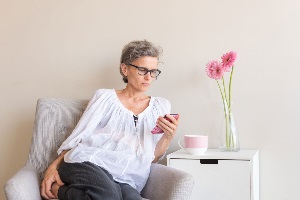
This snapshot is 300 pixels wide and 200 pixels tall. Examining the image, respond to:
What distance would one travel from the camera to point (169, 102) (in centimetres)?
245

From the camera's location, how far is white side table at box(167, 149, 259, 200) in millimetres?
2133

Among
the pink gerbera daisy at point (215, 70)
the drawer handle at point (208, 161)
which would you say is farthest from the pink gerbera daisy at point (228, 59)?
the drawer handle at point (208, 161)

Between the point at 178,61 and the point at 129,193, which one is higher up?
the point at 178,61

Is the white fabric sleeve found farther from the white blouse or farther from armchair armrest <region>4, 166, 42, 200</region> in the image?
armchair armrest <region>4, 166, 42, 200</region>

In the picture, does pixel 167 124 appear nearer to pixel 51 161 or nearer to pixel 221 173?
pixel 221 173

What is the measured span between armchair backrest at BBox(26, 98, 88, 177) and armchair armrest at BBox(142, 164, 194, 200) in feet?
1.48

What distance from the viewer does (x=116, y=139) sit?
2.15 meters

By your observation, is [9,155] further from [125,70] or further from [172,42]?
[172,42]

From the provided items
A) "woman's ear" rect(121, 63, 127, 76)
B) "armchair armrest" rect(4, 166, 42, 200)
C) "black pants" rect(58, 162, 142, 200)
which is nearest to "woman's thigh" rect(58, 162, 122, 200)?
"black pants" rect(58, 162, 142, 200)

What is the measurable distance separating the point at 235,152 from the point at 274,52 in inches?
20.2

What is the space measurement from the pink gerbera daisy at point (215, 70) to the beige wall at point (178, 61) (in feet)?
0.44

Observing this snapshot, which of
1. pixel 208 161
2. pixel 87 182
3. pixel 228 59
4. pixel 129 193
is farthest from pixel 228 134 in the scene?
pixel 87 182

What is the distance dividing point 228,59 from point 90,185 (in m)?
0.87

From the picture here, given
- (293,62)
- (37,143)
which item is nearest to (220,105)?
(293,62)
